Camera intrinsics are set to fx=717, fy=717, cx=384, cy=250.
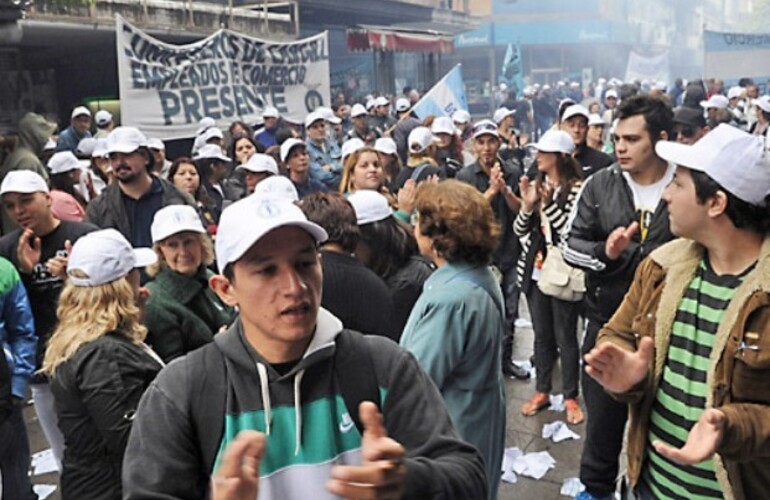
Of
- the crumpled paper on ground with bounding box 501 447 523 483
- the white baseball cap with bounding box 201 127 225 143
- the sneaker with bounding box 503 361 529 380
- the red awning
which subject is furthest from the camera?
the red awning

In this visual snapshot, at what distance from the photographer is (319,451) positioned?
64.7 inches

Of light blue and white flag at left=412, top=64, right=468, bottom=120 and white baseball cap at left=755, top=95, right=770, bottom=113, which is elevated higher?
light blue and white flag at left=412, top=64, right=468, bottom=120

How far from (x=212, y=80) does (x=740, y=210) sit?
8.07 m

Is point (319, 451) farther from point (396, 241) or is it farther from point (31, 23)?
point (31, 23)

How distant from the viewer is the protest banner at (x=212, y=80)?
8273 millimetres

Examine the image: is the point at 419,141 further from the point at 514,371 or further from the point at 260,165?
the point at 514,371

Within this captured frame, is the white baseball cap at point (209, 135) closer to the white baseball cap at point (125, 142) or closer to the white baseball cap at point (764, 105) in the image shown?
the white baseball cap at point (125, 142)

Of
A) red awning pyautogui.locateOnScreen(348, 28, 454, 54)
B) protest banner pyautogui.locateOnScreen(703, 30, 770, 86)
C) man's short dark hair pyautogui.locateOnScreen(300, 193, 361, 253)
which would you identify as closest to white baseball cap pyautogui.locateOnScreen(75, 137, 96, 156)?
man's short dark hair pyautogui.locateOnScreen(300, 193, 361, 253)

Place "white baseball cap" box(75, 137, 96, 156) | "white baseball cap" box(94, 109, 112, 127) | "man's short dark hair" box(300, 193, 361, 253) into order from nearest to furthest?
"man's short dark hair" box(300, 193, 361, 253), "white baseball cap" box(75, 137, 96, 156), "white baseball cap" box(94, 109, 112, 127)

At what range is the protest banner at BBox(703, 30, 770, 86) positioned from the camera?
21.9 meters

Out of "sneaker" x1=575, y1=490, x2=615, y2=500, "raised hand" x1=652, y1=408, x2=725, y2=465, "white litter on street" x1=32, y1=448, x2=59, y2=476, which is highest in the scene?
"raised hand" x1=652, y1=408, x2=725, y2=465

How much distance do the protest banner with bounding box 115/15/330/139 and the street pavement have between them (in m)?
3.97

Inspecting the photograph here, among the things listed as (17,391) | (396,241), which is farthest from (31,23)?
(396,241)

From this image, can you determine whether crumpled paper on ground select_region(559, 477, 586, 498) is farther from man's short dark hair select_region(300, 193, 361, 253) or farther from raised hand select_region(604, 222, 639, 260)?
man's short dark hair select_region(300, 193, 361, 253)
